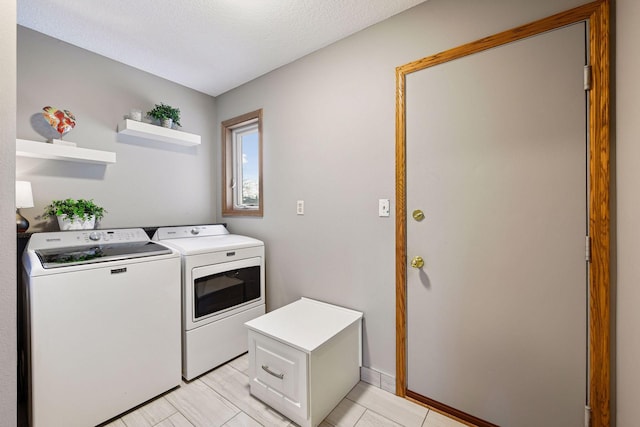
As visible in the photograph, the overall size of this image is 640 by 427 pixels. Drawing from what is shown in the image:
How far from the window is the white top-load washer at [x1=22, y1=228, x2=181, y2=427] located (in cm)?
106

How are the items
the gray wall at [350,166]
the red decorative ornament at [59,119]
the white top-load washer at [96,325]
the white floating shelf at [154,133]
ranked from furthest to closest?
the white floating shelf at [154,133], the red decorative ornament at [59,119], the white top-load washer at [96,325], the gray wall at [350,166]

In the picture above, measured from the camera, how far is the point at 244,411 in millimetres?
1591

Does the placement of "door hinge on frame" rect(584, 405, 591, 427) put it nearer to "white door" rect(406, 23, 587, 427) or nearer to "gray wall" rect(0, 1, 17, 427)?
"white door" rect(406, 23, 587, 427)

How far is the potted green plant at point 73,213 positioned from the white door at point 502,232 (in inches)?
89.4

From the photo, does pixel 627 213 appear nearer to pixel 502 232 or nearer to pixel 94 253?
pixel 502 232

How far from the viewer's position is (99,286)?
57.1 inches

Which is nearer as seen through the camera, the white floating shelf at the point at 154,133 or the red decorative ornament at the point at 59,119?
the red decorative ornament at the point at 59,119

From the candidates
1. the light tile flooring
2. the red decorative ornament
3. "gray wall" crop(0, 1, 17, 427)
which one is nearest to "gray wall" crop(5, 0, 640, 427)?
"gray wall" crop(0, 1, 17, 427)

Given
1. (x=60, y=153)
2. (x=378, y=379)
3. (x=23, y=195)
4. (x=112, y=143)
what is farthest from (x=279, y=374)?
(x=112, y=143)

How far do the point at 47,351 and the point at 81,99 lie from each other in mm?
1799

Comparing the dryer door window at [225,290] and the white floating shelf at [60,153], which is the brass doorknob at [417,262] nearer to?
the dryer door window at [225,290]

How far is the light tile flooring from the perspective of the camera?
1.50 metres

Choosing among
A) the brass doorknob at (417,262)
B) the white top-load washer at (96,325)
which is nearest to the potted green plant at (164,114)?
the white top-load washer at (96,325)

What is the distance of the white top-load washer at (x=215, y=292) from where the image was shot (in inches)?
72.9
